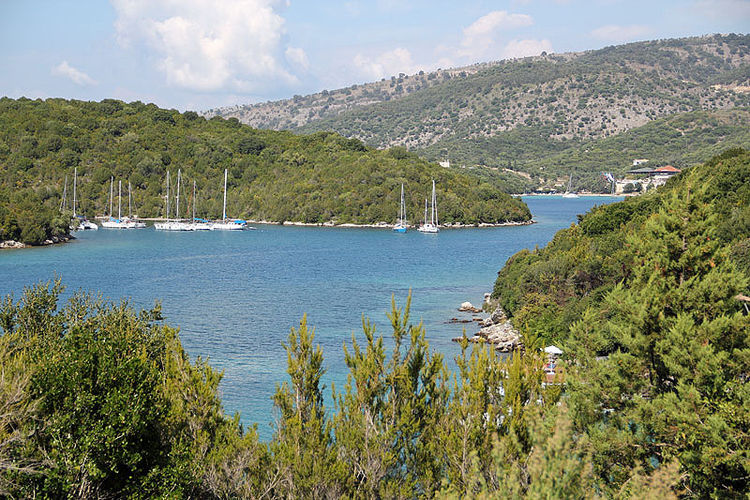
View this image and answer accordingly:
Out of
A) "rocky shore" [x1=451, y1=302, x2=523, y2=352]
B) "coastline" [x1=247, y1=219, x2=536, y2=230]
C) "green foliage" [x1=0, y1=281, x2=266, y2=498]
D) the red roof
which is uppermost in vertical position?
the red roof

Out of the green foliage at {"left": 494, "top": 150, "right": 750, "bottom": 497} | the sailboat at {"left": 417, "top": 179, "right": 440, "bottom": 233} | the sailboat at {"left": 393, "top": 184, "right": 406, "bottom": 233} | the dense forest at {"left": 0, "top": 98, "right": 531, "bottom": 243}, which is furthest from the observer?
the dense forest at {"left": 0, "top": 98, "right": 531, "bottom": 243}

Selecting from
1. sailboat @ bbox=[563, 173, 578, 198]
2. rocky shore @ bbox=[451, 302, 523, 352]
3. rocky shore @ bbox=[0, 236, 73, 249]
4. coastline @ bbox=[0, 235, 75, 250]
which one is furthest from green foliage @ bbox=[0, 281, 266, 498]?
sailboat @ bbox=[563, 173, 578, 198]

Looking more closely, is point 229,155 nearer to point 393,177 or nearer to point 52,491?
point 393,177

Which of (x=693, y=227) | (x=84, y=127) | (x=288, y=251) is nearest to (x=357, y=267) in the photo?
(x=288, y=251)

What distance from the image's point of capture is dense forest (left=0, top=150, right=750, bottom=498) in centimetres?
1177

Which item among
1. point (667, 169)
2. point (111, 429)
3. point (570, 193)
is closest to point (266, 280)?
point (111, 429)

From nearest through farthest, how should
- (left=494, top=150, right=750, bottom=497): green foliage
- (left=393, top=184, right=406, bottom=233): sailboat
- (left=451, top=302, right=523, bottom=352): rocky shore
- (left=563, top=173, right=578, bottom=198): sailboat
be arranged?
1. (left=494, top=150, right=750, bottom=497): green foliage
2. (left=451, top=302, right=523, bottom=352): rocky shore
3. (left=393, top=184, right=406, bottom=233): sailboat
4. (left=563, top=173, right=578, bottom=198): sailboat

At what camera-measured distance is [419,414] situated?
1426 centimetres

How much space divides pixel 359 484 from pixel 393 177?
109 m

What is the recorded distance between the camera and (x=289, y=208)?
122 m

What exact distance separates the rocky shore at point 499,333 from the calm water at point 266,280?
108 cm

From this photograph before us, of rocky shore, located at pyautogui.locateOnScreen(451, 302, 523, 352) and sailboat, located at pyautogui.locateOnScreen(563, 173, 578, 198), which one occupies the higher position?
sailboat, located at pyautogui.locateOnScreen(563, 173, 578, 198)

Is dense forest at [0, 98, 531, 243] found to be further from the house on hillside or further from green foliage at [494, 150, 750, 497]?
green foliage at [494, 150, 750, 497]

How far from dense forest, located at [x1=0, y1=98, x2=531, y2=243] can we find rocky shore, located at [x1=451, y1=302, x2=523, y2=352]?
73728 millimetres
